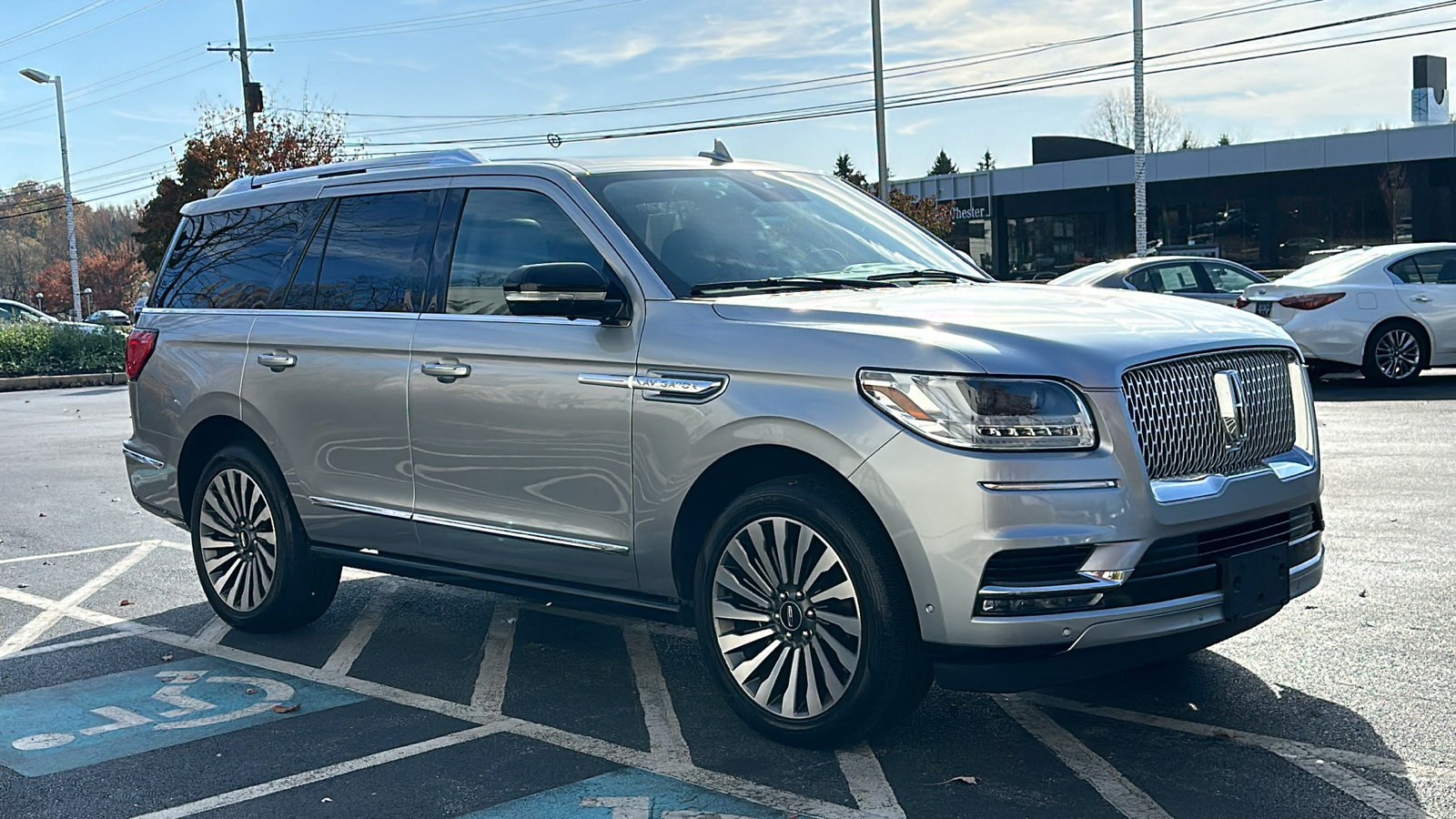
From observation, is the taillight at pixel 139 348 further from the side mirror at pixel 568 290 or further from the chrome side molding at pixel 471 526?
the side mirror at pixel 568 290

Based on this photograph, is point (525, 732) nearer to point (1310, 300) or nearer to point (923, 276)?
point (923, 276)

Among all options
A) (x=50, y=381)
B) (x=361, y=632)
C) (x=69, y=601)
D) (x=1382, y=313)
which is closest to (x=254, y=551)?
(x=361, y=632)

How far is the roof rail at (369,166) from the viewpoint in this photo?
6270mm

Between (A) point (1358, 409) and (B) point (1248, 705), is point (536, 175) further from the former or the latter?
(A) point (1358, 409)

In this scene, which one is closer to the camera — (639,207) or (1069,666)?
(1069,666)

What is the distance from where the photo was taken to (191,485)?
7324 millimetres

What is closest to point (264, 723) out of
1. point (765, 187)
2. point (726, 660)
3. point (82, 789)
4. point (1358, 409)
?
point (82, 789)

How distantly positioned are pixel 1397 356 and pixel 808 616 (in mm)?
13285

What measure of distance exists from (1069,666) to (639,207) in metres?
2.39

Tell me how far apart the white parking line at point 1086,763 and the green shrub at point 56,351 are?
1097 inches

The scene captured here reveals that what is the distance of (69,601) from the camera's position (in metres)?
7.80

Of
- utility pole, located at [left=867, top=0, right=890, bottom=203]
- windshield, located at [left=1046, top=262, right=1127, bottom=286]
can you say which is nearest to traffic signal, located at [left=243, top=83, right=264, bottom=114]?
utility pole, located at [left=867, top=0, right=890, bottom=203]

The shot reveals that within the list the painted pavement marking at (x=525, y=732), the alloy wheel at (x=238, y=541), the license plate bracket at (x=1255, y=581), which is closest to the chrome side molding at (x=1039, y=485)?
the license plate bracket at (x=1255, y=581)

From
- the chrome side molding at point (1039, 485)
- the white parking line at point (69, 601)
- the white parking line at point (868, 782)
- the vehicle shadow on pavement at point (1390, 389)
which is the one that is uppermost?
the chrome side molding at point (1039, 485)
